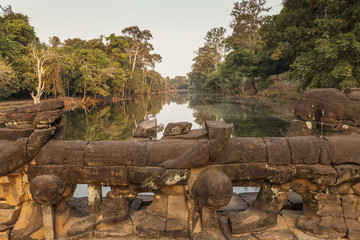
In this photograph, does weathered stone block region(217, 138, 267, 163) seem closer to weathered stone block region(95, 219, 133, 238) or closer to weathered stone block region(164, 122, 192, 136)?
weathered stone block region(164, 122, 192, 136)

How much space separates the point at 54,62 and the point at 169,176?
2625 centimetres

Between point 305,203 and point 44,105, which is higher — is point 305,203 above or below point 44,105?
below

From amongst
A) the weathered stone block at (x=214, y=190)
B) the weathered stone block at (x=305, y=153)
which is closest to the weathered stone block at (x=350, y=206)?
the weathered stone block at (x=305, y=153)

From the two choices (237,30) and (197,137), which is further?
(237,30)

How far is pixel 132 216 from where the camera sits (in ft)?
11.0

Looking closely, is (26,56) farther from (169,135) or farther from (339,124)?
(339,124)

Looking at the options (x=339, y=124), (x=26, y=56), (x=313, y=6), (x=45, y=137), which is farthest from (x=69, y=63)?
(x=339, y=124)

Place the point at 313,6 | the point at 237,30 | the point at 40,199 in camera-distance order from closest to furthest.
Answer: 1. the point at 40,199
2. the point at 313,6
3. the point at 237,30

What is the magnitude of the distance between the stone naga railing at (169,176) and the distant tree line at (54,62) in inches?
572

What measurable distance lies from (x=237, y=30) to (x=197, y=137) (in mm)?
40497

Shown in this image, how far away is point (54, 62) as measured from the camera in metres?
23.9

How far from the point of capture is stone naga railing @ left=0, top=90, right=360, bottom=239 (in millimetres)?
2971

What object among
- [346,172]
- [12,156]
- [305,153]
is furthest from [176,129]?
[346,172]

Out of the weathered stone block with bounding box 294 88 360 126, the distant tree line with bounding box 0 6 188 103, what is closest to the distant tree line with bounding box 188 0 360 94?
the weathered stone block with bounding box 294 88 360 126
